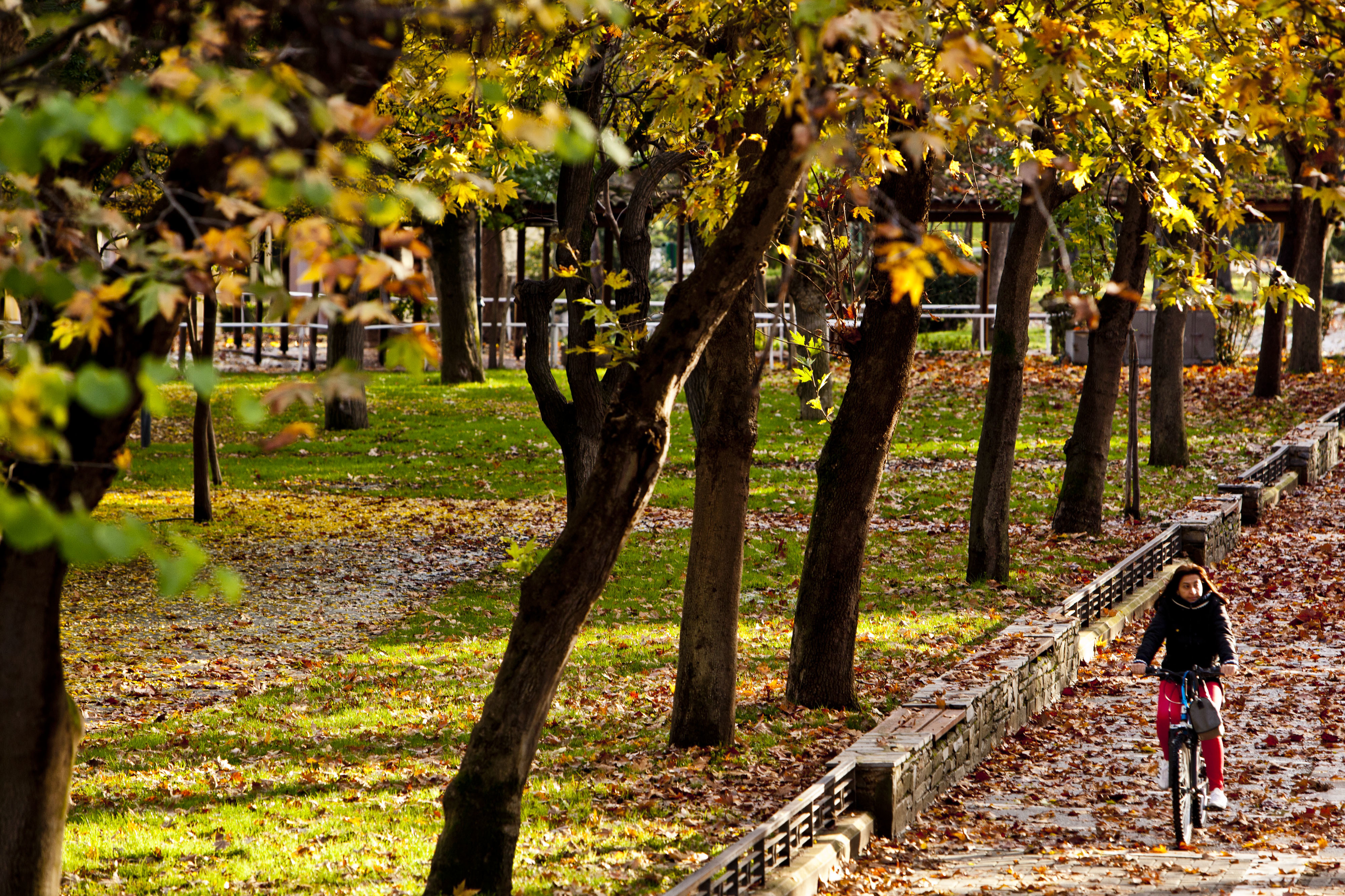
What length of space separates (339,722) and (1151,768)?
5.78m

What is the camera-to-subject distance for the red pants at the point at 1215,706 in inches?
329

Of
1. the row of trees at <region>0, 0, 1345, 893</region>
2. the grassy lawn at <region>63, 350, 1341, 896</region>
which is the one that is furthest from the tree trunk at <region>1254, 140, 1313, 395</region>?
the row of trees at <region>0, 0, 1345, 893</region>

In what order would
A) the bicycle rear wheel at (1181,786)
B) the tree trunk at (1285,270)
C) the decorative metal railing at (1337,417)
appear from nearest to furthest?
the bicycle rear wheel at (1181,786) < the decorative metal railing at (1337,417) < the tree trunk at (1285,270)

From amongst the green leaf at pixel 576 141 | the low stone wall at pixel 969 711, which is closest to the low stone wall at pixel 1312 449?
the low stone wall at pixel 969 711

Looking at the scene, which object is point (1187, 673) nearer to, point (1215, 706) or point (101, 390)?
point (1215, 706)

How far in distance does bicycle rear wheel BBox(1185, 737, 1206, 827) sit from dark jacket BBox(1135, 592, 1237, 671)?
0.54 meters

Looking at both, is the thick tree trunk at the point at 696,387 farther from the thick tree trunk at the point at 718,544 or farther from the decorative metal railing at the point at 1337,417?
the decorative metal railing at the point at 1337,417

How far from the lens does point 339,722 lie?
9.56 meters

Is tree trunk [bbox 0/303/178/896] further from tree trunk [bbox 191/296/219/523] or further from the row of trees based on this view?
tree trunk [bbox 191/296/219/523]

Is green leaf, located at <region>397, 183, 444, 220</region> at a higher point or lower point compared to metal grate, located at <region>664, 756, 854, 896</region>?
higher

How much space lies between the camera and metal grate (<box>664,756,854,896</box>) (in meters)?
6.32

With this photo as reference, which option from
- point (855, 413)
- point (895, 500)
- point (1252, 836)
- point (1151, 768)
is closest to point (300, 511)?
point (895, 500)

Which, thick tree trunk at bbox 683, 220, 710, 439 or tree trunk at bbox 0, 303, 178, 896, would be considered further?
thick tree trunk at bbox 683, 220, 710, 439

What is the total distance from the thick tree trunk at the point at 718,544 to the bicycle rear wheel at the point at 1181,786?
9.03 ft
